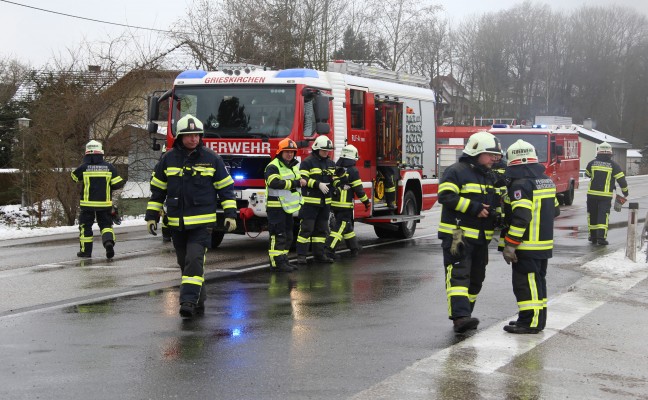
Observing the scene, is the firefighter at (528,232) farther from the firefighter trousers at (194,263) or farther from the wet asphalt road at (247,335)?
the firefighter trousers at (194,263)

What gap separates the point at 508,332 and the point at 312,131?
6.94m

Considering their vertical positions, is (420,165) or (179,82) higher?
(179,82)

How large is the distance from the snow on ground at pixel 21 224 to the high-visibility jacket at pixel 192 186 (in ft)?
34.4

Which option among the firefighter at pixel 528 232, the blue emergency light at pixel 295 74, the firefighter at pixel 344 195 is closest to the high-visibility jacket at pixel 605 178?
the firefighter at pixel 344 195

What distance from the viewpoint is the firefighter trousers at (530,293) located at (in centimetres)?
782

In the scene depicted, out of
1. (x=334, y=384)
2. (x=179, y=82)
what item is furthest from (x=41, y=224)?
(x=334, y=384)

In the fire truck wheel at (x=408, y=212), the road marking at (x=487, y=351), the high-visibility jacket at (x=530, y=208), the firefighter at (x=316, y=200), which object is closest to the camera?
the road marking at (x=487, y=351)

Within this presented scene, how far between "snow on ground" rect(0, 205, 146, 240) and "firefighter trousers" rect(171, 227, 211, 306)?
34.4 feet

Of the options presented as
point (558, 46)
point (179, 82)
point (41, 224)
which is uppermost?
point (558, 46)

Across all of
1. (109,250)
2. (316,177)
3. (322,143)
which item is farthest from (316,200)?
(109,250)

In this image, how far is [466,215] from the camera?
25.8 feet

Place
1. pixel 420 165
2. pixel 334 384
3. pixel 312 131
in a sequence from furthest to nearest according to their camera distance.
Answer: pixel 420 165, pixel 312 131, pixel 334 384

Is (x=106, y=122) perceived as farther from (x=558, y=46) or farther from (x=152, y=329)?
(x=558, y=46)

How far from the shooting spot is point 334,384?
5984 millimetres
